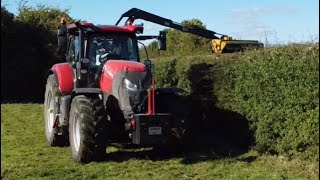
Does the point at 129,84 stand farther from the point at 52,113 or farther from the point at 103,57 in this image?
the point at 52,113

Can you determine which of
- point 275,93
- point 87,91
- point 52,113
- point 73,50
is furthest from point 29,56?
point 275,93

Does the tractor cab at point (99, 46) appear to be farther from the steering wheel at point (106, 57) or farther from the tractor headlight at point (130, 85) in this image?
the tractor headlight at point (130, 85)

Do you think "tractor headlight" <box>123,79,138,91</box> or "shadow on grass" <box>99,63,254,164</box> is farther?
"shadow on grass" <box>99,63,254,164</box>

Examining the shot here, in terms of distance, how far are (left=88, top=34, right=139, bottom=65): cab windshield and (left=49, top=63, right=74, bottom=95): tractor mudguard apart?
2.53 ft

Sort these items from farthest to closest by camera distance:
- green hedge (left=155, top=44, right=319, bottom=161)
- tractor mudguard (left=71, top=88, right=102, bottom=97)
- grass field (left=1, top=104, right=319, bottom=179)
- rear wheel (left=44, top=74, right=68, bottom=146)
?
rear wheel (left=44, top=74, right=68, bottom=146), tractor mudguard (left=71, top=88, right=102, bottom=97), grass field (left=1, top=104, right=319, bottom=179), green hedge (left=155, top=44, right=319, bottom=161)

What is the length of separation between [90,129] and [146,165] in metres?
1.08

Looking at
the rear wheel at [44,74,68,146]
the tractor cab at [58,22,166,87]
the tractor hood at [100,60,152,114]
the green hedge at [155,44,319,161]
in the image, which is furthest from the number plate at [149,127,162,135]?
the rear wheel at [44,74,68,146]

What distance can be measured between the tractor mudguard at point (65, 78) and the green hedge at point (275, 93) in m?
2.63

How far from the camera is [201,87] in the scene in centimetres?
1120

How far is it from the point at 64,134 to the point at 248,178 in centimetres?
433

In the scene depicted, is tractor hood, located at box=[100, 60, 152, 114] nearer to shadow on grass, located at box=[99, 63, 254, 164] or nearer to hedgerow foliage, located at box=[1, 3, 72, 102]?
shadow on grass, located at box=[99, 63, 254, 164]

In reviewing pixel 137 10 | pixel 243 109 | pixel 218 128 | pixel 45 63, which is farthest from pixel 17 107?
pixel 243 109

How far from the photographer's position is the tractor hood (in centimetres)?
919

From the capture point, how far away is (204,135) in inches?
443
